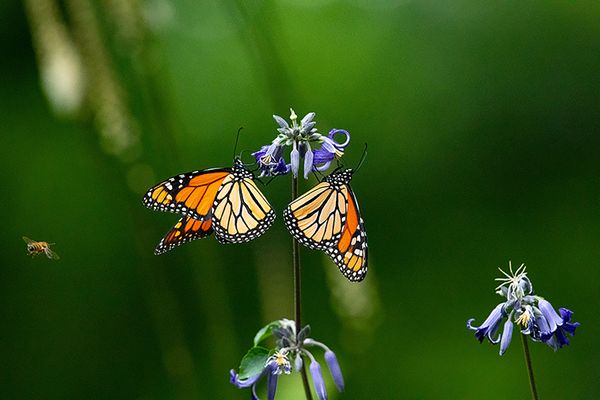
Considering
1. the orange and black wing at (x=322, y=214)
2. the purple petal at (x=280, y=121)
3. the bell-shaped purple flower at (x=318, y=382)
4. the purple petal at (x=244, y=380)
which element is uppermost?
the purple petal at (x=280, y=121)

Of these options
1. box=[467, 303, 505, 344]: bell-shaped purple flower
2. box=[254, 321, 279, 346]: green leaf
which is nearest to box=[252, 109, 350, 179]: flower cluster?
box=[254, 321, 279, 346]: green leaf

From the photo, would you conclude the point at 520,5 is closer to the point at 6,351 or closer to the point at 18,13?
the point at 18,13

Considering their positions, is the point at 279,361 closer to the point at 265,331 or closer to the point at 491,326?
the point at 265,331

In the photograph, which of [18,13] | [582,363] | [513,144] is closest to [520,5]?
[513,144]

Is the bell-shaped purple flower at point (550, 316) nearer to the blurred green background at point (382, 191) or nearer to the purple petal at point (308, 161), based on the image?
the purple petal at point (308, 161)

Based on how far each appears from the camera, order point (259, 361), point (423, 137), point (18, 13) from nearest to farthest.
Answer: point (259, 361)
point (18, 13)
point (423, 137)

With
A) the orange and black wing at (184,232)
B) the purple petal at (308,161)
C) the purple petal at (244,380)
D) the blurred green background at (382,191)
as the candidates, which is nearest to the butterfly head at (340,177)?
the purple petal at (308,161)
